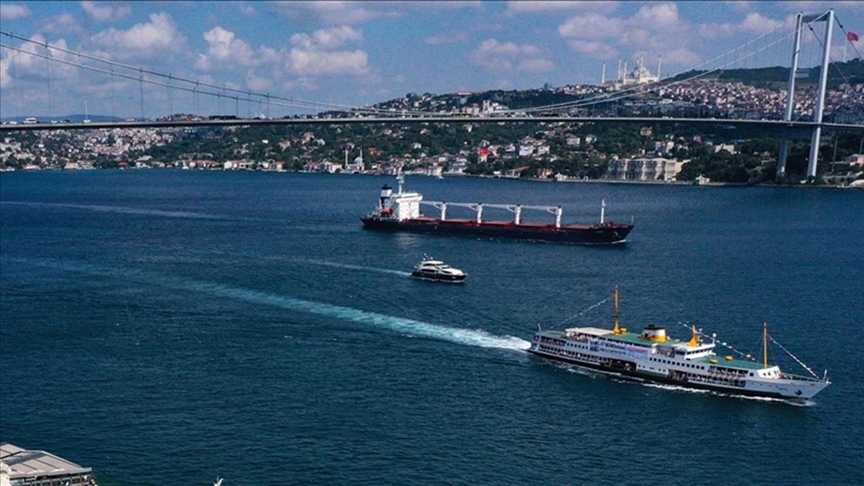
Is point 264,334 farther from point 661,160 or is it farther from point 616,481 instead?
point 661,160

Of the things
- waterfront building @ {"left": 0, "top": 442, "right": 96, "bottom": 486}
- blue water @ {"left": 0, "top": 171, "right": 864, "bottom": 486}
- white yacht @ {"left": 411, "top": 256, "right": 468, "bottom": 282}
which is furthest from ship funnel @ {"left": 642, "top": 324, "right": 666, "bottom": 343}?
waterfront building @ {"left": 0, "top": 442, "right": 96, "bottom": 486}

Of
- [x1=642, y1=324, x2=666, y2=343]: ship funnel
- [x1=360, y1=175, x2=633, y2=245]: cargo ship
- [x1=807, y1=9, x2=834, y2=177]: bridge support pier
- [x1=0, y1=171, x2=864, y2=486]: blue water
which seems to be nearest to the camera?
[x1=0, y1=171, x2=864, y2=486]: blue water

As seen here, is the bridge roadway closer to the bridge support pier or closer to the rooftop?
the bridge support pier

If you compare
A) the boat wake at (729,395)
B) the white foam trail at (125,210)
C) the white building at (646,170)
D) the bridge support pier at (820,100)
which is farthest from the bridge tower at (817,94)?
the boat wake at (729,395)

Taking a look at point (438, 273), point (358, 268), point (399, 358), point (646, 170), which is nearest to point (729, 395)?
point (399, 358)

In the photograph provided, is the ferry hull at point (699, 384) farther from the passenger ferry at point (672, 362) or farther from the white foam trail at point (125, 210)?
the white foam trail at point (125, 210)
